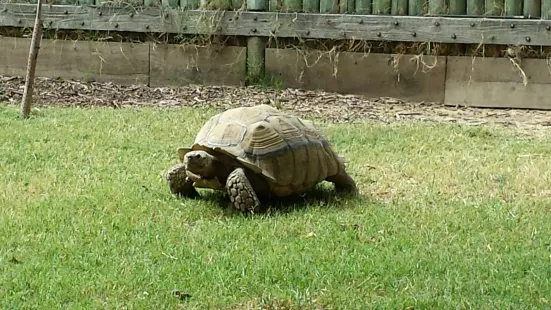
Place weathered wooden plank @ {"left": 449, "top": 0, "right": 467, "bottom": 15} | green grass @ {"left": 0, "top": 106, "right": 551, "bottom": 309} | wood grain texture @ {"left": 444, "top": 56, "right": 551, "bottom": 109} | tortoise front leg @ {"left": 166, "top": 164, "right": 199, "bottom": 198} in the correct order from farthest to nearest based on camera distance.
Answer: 1. weathered wooden plank @ {"left": 449, "top": 0, "right": 467, "bottom": 15}
2. wood grain texture @ {"left": 444, "top": 56, "right": 551, "bottom": 109}
3. tortoise front leg @ {"left": 166, "top": 164, "right": 199, "bottom": 198}
4. green grass @ {"left": 0, "top": 106, "right": 551, "bottom": 309}

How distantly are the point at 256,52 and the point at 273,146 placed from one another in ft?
18.0

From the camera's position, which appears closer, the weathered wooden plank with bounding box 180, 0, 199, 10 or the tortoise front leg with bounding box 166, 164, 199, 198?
the tortoise front leg with bounding box 166, 164, 199, 198

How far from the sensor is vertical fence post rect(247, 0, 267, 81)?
11.7 m

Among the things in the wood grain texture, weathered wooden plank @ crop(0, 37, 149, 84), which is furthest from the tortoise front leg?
weathered wooden plank @ crop(0, 37, 149, 84)

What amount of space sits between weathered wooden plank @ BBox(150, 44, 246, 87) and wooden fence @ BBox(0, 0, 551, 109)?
0.04 ft

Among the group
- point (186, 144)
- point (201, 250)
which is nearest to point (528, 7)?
point (186, 144)

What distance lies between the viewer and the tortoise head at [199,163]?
248 inches

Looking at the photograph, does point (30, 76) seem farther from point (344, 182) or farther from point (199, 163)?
point (344, 182)

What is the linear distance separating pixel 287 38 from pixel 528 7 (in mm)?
2919

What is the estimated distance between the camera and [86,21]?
12.0m

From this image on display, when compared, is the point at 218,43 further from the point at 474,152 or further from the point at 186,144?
the point at 474,152

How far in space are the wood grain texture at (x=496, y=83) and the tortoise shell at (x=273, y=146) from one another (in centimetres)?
496

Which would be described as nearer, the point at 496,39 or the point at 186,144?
the point at 186,144

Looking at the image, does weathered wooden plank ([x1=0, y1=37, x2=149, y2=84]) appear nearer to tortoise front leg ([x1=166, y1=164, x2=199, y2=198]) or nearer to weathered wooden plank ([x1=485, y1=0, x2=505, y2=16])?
→ weathered wooden plank ([x1=485, y1=0, x2=505, y2=16])
